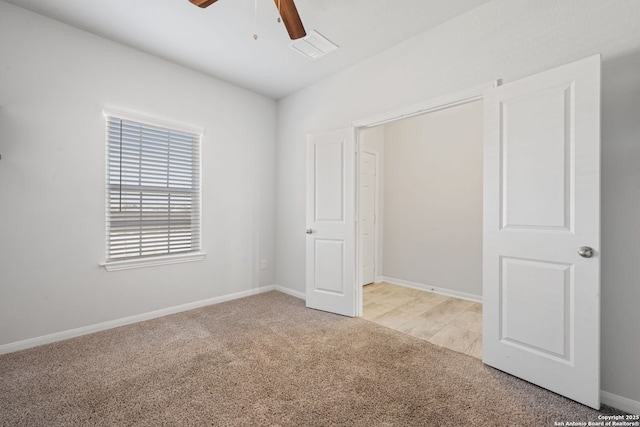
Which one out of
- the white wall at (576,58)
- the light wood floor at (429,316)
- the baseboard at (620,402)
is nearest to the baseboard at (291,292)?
the light wood floor at (429,316)

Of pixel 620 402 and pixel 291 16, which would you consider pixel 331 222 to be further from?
A: pixel 620 402

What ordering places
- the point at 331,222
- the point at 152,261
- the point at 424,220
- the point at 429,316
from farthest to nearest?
the point at 424,220 → the point at 331,222 → the point at 429,316 → the point at 152,261

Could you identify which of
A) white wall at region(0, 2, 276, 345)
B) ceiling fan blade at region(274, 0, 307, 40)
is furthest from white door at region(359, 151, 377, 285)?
ceiling fan blade at region(274, 0, 307, 40)

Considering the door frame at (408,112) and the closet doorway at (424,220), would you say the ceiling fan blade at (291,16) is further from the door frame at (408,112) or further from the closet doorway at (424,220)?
the closet doorway at (424,220)

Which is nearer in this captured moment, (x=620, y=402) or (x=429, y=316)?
(x=620, y=402)

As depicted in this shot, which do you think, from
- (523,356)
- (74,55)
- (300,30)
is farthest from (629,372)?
(74,55)

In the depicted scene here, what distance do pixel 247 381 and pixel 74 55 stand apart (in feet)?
10.7

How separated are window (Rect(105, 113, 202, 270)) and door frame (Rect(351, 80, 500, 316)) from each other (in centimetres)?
198

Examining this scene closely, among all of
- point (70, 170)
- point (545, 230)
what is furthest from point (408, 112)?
point (70, 170)

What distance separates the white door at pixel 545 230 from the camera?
166 centimetres

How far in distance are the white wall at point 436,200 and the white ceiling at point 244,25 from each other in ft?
5.61

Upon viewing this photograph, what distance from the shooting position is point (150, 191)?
3.05 metres

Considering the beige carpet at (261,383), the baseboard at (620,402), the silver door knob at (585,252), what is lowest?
the beige carpet at (261,383)

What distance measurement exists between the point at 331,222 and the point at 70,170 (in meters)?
2.62
